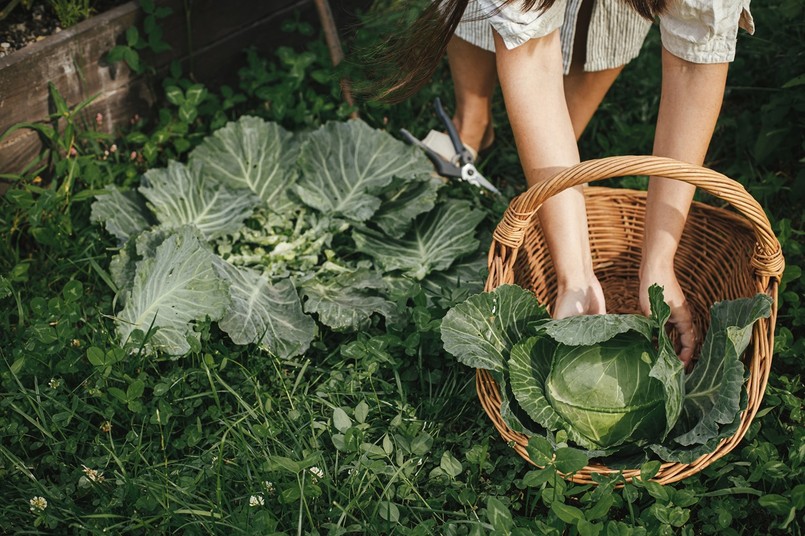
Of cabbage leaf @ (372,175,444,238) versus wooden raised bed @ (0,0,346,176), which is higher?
wooden raised bed @ (0,0,346,176)

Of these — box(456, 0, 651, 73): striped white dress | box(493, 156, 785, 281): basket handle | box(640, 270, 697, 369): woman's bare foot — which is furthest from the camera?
box(456, 0, 651, 73): striped white dress

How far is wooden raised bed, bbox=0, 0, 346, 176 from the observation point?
2.59 m

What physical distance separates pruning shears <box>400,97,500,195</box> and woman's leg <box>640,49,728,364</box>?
0.78 meters

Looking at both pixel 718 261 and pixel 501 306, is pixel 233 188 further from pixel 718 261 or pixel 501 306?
pixel 718 261

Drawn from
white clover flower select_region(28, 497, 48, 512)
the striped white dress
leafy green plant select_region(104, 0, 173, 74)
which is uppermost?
leafy green plant select_region(104, 0, 173, 74)

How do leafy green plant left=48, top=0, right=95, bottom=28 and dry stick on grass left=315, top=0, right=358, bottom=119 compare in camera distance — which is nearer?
leafy green plant left=48, top=0, right=95, bottom=28

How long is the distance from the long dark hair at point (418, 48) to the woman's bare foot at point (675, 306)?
2.17ft

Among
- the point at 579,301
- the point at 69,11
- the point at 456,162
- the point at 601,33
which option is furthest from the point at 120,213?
the point at 601,33

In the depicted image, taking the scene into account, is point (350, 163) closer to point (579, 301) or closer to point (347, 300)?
point (347, 300)

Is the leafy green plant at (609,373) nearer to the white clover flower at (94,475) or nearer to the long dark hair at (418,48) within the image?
the long dark hair at (418,48)

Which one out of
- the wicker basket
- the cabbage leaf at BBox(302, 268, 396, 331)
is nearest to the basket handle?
the wicker basket

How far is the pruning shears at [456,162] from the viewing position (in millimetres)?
2842

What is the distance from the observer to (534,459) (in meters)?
1.76

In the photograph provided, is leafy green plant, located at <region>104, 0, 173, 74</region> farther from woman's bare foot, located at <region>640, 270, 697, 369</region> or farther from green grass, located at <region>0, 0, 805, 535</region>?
woman's bare foot, located at <region>640, 270, 697, 369</region>
